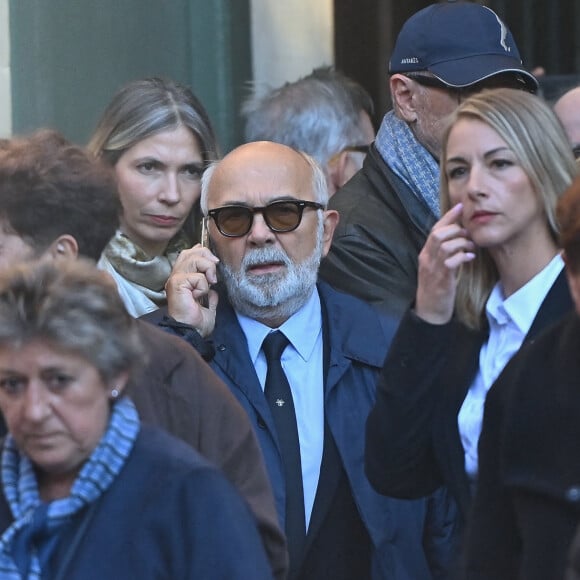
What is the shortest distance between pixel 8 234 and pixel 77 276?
578 mm

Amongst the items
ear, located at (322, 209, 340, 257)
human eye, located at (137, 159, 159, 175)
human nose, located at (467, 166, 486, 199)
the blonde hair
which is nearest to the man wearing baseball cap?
ear, located at (322, 209, 340, 257)

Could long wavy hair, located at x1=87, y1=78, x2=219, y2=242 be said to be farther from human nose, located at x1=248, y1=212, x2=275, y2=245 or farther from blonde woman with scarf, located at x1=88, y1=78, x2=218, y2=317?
human nose, located at x1=248, y1=212, x2=275, y2=245

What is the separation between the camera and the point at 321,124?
6621 mm

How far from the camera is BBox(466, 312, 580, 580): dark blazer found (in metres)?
3.42

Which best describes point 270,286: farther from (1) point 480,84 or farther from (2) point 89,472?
(2) point 89,472

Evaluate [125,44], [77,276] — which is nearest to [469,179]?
[77,276]

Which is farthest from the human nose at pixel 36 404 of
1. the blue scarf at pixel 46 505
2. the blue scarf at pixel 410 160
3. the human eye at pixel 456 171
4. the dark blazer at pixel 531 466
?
the blue scarf at pixel 410 160

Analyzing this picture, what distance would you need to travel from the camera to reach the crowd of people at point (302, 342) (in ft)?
11.2

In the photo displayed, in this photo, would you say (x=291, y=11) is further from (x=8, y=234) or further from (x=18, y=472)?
(x=18, y=472)

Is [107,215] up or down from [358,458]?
up

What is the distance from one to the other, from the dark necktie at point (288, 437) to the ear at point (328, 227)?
0.35 m

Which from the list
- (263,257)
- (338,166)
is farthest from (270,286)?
(338,166)

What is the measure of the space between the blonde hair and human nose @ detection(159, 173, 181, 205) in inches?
55.5

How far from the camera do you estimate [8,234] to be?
4.05m
